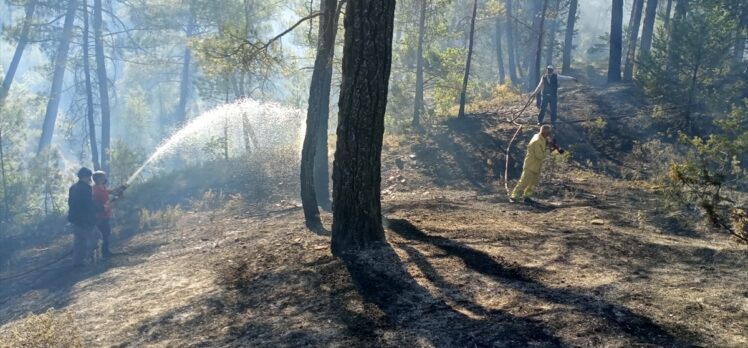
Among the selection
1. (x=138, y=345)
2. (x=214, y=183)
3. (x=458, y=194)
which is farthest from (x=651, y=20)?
(x=138, y=345)

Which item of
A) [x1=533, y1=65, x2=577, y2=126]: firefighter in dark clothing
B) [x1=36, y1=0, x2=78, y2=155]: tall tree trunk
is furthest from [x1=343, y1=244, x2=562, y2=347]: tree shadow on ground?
[x1=36, y1=0, x2=78, y2=155]: tall tree trunk

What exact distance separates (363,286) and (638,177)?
9981 millimetres

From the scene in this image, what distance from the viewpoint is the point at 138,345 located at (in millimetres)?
5117

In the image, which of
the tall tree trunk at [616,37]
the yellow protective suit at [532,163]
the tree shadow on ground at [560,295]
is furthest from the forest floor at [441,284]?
the tall tree trunk at [616,37]

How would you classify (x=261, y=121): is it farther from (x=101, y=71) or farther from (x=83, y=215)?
(x=83, y=215)

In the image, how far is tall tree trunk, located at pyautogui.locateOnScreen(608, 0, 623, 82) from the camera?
2212 centimetres

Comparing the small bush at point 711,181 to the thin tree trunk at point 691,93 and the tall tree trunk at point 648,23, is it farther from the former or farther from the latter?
the tall tree trunk at point 648,23

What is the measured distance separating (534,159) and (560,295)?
6.13 meters

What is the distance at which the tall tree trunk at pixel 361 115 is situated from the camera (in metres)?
5.97

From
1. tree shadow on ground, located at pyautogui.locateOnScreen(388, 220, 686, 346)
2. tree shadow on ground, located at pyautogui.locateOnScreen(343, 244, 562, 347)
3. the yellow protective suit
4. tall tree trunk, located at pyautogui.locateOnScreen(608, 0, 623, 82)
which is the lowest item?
tree shadow on ground, located at pyautogui.locateOnScreen(343, 244, 562, 347)

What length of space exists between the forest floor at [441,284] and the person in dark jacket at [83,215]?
565 millimetres

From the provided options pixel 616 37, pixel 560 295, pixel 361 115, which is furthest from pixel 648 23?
pixel 560 295

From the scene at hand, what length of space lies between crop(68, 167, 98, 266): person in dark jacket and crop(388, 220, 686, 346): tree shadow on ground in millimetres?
6467

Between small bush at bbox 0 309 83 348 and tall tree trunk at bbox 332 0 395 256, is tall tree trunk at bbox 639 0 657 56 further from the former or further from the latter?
small bush at bbox 0 309 83 348
